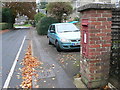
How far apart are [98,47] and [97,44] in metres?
0.07

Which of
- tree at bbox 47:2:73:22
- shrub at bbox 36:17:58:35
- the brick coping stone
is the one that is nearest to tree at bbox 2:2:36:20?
tree at bbox 47:2:73:22

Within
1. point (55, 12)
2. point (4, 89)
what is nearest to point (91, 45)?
point (4, 89)

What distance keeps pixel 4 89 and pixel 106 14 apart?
324cm

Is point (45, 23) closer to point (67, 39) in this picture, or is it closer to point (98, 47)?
point (67, 39)

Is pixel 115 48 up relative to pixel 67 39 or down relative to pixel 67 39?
up

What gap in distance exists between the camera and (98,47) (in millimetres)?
3684

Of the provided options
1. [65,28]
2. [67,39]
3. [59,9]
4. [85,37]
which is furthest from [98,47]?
[59,9]

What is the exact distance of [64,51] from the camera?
8.90 metres

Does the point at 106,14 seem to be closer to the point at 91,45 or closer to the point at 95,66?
the point at 91,45

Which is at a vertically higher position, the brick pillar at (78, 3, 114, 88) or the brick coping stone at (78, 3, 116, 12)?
the brick coping stone at (78, 3, 116, 12)

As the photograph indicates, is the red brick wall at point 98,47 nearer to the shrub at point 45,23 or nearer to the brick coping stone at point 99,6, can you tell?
the brick coping stone at point 99,6

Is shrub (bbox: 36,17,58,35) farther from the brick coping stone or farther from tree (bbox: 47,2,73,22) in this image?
the brick coping stone

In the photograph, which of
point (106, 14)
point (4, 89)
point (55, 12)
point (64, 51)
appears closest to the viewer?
point (106, 14)

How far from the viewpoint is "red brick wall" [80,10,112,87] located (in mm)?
3580
